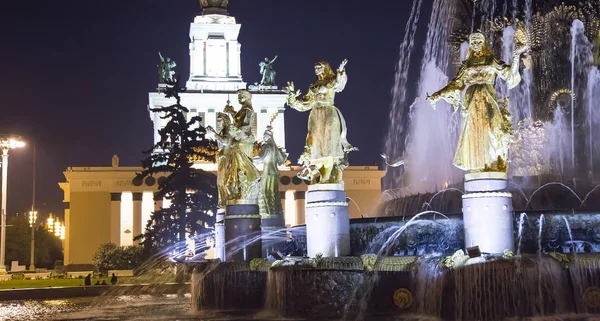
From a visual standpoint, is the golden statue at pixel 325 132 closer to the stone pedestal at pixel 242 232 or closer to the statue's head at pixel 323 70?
the statue's head at pixel 323 70

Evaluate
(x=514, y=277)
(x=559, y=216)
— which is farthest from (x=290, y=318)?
(x=559, y=216)

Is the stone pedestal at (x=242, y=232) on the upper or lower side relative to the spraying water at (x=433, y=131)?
lower

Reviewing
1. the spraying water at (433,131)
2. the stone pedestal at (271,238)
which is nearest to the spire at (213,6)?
the spraying water at (433,131)

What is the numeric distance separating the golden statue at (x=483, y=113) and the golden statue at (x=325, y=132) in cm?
224

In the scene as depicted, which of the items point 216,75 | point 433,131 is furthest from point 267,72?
point 433,131

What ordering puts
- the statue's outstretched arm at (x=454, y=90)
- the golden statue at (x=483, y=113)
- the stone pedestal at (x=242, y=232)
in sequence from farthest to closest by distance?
the stone pedestal at (x=242, y=232) → the statue's outstretched arm at (x=454, y=90) → the golden statue at (x=483, y=113)

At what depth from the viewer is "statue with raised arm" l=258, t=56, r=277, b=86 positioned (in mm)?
77125

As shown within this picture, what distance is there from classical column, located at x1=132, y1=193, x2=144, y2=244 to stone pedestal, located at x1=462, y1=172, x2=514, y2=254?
2298 inches

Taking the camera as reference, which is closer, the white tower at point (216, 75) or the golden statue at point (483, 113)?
the golden statue at point (483, 113)

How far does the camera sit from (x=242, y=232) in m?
13.9

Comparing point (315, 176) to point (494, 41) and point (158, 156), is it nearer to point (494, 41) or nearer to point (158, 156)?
point (494, 41)

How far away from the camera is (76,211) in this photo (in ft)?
215

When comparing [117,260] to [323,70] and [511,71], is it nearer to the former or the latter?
[323,70]

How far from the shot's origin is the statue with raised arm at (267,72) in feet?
253
